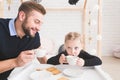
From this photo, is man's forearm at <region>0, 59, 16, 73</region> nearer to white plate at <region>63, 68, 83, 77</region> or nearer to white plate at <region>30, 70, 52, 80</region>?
white plate at <region>30, 70, 52, 80</region>

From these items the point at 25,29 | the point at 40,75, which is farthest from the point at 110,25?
the point at 40,75

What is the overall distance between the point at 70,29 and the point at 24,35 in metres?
1.51

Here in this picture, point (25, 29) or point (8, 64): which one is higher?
point (25, 29)

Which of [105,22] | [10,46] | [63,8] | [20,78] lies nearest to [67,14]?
[63,8]

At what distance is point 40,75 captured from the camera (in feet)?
4.59

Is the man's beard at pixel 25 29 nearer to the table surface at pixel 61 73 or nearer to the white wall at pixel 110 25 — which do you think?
the table surface at pixel 61 73

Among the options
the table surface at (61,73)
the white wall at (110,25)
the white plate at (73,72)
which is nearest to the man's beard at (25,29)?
the table surface at (61,73)

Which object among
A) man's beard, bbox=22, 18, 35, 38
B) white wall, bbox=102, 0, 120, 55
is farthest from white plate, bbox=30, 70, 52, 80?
white wall, bbox=102, 0, 120, 55

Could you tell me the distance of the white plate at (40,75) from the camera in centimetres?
135

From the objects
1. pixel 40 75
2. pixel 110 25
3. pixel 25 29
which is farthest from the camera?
pixel 110 25

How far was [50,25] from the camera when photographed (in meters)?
3.17

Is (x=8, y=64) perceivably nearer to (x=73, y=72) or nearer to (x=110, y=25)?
(x=73, y=72)

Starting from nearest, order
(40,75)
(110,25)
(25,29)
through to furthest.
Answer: (40,75) → (25,29) → (110,25)

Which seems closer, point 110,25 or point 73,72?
point 73,72
